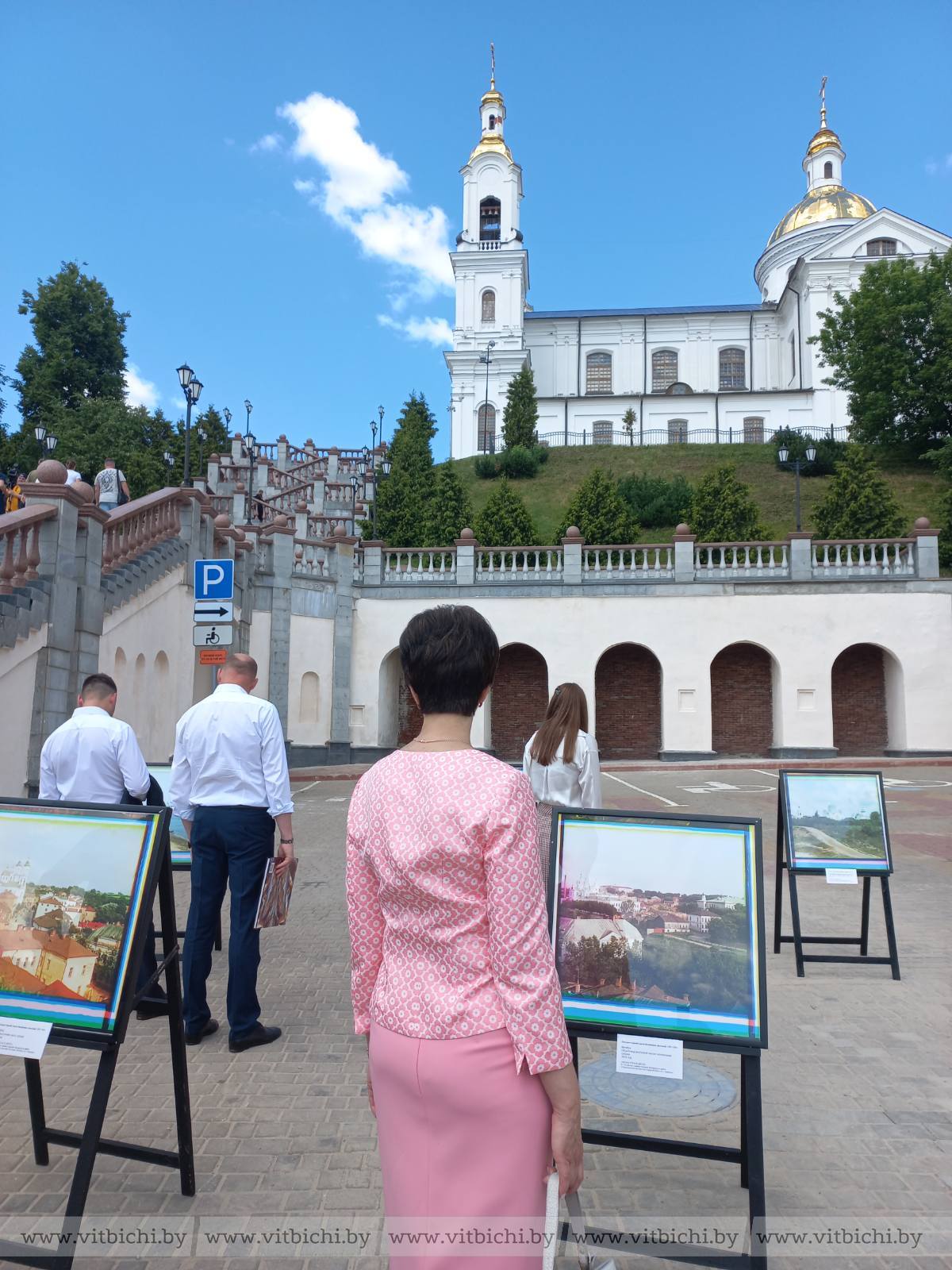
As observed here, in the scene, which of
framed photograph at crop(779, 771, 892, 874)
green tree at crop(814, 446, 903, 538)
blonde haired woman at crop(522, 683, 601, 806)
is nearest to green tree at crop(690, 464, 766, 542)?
green tree at crop(814, 446, 903, 538)

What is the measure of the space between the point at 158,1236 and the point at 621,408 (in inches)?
2618

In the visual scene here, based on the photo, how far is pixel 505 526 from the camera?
1350 inches

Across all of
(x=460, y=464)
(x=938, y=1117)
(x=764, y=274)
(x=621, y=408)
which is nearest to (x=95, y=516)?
(x=938, y=1117)

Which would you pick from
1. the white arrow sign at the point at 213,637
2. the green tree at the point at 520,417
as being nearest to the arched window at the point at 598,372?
the green tree at the point at 520,417

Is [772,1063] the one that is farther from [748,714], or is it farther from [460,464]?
[460,464]

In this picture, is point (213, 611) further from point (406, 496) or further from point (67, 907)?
point (406, 496)

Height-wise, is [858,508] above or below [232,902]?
above

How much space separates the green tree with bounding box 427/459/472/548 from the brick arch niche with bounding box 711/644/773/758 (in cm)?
1334

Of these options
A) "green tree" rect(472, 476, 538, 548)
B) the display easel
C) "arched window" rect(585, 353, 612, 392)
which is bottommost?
the display easel

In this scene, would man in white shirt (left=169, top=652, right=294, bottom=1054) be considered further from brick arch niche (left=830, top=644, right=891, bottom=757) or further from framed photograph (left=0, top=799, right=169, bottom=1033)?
brick arch niche (left=830, top=644, right=891, bottom=757)

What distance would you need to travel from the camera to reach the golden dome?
6875 centimetres
